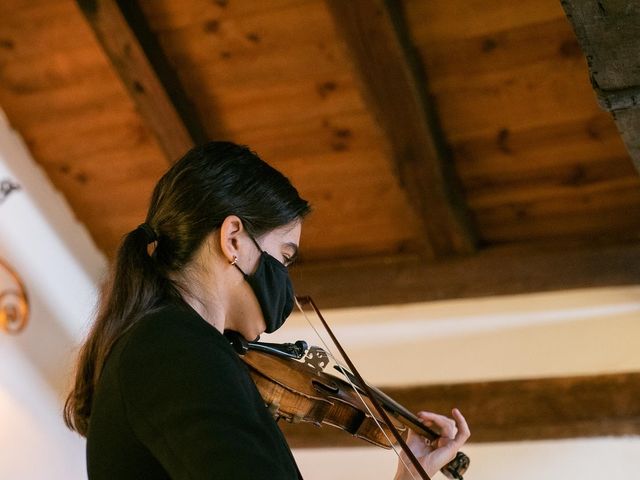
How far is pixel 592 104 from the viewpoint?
2.92 meters

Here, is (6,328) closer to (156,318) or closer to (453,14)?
(453,14)

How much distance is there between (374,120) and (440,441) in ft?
4.13

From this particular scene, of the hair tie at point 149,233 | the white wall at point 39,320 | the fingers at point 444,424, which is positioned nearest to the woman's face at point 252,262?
the hair tie at point 149,233

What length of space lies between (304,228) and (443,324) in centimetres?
67

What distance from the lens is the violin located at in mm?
2029

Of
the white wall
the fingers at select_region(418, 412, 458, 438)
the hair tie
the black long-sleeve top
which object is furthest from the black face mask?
the white wall

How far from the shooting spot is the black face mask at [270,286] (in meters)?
1.46

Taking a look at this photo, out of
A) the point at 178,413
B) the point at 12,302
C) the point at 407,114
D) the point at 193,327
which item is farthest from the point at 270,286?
the point at 12,302

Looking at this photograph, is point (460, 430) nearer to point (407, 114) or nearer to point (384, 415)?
point (384, 415)

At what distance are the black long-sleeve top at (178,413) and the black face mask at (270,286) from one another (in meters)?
0.25

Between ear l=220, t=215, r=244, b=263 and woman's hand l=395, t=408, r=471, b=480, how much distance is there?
910 mm

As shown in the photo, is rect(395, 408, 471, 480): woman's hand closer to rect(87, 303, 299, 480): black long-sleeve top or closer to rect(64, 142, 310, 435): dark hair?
rect(64, 142, 310, 435): dark hair

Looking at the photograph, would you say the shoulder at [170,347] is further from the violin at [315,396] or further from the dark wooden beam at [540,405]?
the dark wooden beam at [540,405]

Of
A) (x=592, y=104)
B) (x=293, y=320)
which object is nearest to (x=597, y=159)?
(x=592, y=104)
